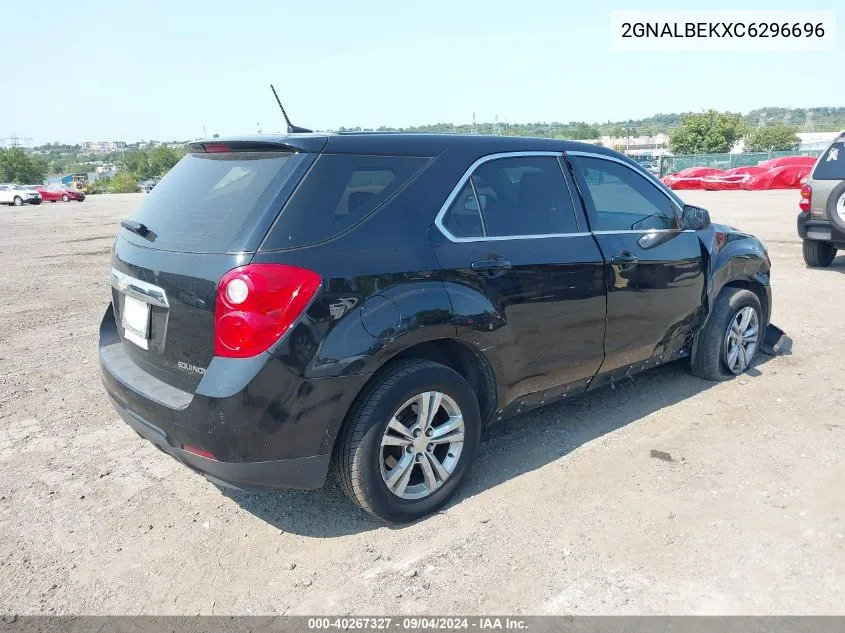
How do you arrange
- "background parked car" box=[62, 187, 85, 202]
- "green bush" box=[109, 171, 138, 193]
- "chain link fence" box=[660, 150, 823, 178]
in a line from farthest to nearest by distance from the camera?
1. "green bush" box=[109, 171, 138, 193]
2. "background parked car" box=[62, 187, 85, 202]
3. "chain link fence" box=[660, 150, 823, 178]

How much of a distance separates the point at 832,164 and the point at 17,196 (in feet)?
139

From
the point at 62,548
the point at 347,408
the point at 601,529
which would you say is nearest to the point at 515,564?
the point at 601,529

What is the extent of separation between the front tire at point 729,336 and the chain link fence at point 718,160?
3667cm

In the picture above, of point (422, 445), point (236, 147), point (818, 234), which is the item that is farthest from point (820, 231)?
point (236, 147)

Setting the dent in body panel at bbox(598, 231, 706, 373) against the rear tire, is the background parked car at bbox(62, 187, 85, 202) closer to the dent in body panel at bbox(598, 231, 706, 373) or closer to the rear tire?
the rear tire

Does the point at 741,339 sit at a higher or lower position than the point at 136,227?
lower

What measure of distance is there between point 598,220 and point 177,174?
7.91ft

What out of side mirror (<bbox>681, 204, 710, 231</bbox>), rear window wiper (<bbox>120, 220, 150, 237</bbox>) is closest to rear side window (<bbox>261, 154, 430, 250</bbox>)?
rear window wiper (<bbox>120, 220, 150, 237</bbox>)

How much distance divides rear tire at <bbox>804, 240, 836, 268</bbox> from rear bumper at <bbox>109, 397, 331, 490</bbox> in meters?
9.34

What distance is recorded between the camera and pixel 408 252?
3129 mm

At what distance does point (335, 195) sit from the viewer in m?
3.01

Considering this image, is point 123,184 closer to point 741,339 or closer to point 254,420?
point 741,339

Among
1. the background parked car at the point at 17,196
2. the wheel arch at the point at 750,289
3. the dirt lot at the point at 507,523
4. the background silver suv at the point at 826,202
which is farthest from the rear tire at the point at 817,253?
the background parked car at the point at 17,196

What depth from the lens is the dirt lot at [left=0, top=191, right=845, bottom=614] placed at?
2.80 meters
